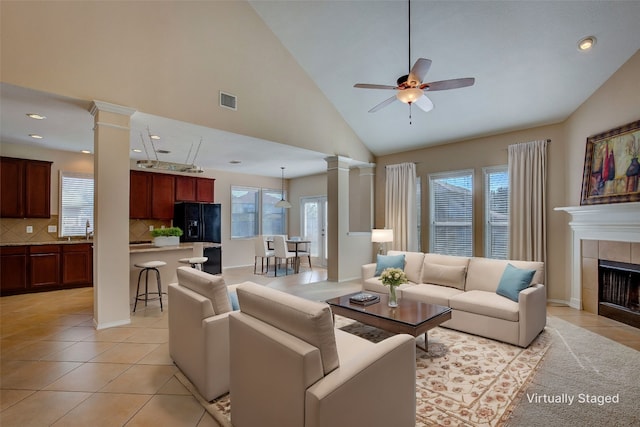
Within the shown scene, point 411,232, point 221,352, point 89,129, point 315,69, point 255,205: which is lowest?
point 221,352

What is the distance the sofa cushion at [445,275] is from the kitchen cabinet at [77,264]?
6.18m

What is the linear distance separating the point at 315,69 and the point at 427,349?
4.64 m

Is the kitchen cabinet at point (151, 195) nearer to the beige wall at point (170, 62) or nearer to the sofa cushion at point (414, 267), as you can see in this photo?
the beige wall at point (170, 62)

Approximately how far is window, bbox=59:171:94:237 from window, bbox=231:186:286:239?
3203 mm

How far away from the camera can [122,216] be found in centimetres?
362

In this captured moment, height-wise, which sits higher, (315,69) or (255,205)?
(315,69)

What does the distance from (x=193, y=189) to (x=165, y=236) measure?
2755 mm

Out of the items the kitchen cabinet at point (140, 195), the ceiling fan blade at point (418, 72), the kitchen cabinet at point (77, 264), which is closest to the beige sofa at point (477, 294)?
the ceiling fan blade at point (418, 72)

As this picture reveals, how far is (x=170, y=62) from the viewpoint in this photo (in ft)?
12.8

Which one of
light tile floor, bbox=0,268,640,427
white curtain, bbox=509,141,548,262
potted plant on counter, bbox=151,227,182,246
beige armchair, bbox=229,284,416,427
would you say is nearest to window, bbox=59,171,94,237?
light tile floor, bbox=0,268,640,427

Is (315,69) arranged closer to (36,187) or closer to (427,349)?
(427,349)

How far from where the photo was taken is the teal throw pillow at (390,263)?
4535 mm

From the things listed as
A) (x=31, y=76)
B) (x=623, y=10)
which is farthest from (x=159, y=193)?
(x=623, y=10)

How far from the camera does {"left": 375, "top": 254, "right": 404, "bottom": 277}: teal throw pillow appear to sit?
4.54 metres
